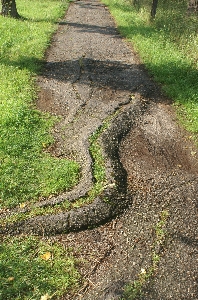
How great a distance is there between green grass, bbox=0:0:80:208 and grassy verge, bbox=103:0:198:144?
265 centimetres

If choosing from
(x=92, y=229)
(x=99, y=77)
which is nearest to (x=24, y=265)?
(x=92, y=229)

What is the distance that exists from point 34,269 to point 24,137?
2420 millimetres

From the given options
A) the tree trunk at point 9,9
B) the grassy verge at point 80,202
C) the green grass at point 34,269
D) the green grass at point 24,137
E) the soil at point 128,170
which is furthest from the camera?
the tree trunk at point 9,9

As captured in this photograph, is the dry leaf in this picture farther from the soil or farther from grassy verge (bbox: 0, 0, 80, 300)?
the soil

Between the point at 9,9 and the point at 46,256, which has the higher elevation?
the point at 9,9

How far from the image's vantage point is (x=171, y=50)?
30.1ft

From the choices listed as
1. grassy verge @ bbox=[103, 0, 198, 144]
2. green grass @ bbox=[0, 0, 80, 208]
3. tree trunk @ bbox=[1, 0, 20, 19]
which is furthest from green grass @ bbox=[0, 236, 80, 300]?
tree trunk @ bbox=[1, 0, 20, 19]

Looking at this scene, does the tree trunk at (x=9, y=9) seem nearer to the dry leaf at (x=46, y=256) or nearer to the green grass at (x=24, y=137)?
the green grass at (x=24, y=137)

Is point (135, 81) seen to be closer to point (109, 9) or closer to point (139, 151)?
point (139, 151)

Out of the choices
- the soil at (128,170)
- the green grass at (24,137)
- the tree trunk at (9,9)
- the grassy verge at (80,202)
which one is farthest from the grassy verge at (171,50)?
the tree trunk at (9,9)

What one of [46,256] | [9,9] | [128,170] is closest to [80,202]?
[46,256]

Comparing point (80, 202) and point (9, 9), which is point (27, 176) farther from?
point (9, 9)

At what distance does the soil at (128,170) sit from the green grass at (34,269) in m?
0.12

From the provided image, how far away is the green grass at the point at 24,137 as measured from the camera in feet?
13.7
